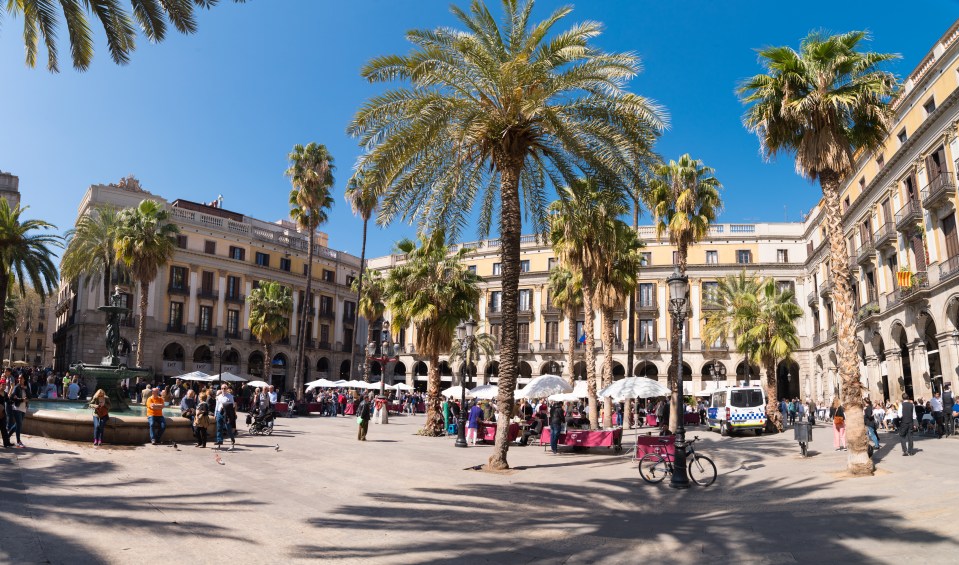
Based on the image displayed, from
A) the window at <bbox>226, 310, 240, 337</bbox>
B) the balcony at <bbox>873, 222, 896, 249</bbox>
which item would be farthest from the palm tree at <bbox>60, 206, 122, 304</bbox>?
the balcony at <bbox>873, 222, 896, 249</bbox>

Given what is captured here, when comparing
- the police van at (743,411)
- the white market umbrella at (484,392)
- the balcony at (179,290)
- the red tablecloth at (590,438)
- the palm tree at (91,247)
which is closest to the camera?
the red tablecloth at (590,438)

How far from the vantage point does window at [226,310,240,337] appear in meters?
53.7

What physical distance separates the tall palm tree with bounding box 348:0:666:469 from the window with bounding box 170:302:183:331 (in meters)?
40.9

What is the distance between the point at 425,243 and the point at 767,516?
1776 cm

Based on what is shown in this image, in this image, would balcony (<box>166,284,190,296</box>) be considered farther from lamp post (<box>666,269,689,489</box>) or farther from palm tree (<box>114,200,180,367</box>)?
lamp post (<box>666,269,689,489</box>)

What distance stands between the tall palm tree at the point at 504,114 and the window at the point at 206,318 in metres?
41.9

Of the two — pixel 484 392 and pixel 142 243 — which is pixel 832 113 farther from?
pixel 142 243

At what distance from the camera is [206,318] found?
52.4m

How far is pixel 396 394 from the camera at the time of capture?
5794cm

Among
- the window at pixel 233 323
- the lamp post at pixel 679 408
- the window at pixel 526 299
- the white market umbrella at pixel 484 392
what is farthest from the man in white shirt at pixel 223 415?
the window at pixel 526 299

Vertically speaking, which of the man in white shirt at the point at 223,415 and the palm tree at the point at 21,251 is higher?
the palm tree at the point at 21,251

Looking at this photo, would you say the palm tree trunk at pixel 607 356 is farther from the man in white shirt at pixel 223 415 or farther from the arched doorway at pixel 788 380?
the arched doorway at pixel 788 380

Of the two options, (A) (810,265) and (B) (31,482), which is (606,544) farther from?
(A) (810,265)

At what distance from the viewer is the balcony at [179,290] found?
50250 mm
